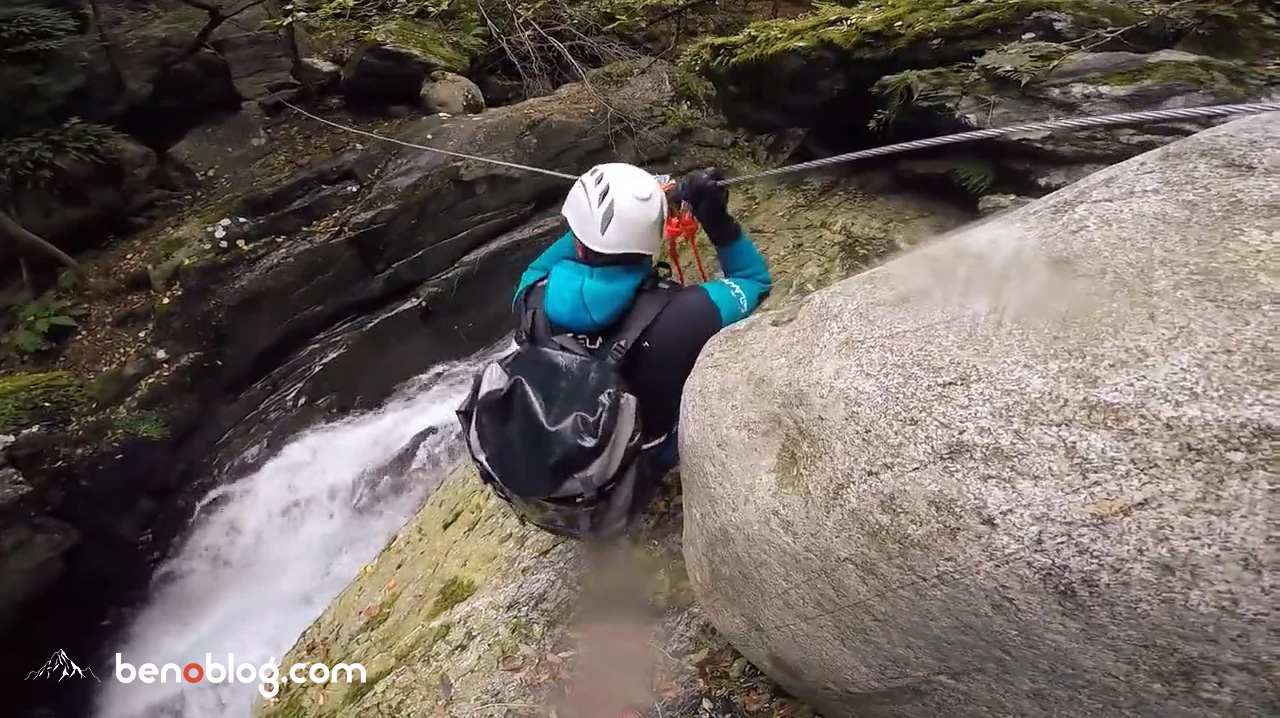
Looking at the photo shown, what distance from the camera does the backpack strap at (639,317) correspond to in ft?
9.89

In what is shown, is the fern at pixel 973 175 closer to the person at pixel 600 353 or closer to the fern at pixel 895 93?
the fern at pixel 895 93

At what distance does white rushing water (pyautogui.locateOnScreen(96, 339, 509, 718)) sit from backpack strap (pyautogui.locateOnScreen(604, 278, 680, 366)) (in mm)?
3925

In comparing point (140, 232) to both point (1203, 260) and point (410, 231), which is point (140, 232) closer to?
point (410, 231)

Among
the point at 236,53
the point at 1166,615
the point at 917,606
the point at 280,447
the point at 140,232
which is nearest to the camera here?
the point at 1166,615

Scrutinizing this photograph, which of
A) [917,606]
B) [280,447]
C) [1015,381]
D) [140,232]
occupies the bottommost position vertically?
[280,447]

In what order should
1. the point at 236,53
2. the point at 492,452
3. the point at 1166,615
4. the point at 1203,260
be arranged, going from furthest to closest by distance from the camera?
1. the point at 236,53
2. the point at 492,452
3. the point at 1203,260
4. the point at 1166,615

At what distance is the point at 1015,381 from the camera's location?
1914 mm

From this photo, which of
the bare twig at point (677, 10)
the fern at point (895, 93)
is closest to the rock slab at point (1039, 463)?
the fern at point (895, 93)

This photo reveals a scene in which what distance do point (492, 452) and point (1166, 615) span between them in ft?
7.40

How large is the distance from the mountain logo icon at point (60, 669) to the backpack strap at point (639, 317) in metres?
6.80

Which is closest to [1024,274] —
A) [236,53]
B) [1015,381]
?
[1015,381]

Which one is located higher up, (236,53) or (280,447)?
(236,53)

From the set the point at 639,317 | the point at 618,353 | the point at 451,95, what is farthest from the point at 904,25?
the point at 451,95

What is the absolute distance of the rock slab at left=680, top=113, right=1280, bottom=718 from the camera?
1.61m
